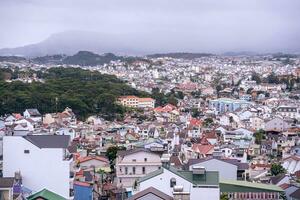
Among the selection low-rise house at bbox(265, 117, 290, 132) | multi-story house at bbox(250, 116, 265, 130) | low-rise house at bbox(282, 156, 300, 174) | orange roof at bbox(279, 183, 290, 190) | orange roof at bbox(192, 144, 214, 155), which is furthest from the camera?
multi-story house at bbox(250, 116, 265, 130)

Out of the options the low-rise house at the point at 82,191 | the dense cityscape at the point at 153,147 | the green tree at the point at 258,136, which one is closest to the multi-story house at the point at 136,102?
the dense cityscape at the point at 153,147

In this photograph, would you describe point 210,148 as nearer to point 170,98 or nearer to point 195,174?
point 195,174

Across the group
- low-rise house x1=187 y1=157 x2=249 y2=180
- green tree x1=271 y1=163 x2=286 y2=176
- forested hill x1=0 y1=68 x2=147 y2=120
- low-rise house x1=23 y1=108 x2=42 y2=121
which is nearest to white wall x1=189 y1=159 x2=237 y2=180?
low-rise house x1=187 y1=157 x2=249 y2=180

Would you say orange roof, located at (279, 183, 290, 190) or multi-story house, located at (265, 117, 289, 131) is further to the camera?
multi-story house, located at (265, 117, 289, 131)

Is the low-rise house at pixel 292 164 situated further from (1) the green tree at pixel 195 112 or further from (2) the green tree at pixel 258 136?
(1) the green tree at pixel 195 112

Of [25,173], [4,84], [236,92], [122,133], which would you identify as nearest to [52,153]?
[25,173]

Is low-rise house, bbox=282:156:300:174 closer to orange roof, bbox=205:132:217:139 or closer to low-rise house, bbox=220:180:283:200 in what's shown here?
low-rise house, bbox=220:180:283:200

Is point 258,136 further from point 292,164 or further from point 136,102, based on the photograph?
point 136,102
